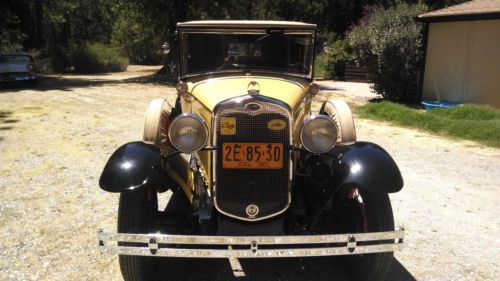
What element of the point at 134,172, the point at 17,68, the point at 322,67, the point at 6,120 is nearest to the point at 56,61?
the point at 17,68

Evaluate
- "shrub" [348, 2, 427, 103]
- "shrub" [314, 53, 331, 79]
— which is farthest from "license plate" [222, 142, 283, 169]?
"shrub" [314, 53, 331, 79]

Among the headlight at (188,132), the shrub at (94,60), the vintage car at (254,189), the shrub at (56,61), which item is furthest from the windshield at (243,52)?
the shrub at (94,60)

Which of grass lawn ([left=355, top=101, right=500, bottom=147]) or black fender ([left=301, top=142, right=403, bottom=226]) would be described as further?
grass lawn ([left=355, top=101, right=500, bottom=147])

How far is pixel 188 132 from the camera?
9.82 ft

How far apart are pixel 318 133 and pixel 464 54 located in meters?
10.9

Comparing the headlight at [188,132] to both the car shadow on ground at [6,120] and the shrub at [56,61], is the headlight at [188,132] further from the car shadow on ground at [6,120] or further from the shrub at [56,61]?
the shrub at [56,61]

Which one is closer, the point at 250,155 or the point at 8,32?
the point at 250,155

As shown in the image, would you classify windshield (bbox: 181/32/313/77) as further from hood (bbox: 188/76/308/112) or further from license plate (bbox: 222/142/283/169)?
license plate (bbox: 222/142/283/169)

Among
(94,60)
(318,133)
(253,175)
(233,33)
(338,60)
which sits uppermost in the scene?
(233,33)

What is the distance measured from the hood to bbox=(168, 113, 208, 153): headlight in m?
0.25

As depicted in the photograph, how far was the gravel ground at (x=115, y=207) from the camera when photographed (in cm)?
353

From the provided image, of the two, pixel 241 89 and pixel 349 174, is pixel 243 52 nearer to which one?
pixel 241 89

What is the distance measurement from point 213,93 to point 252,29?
3.03 ft

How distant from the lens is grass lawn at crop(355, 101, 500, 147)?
8.66 m
